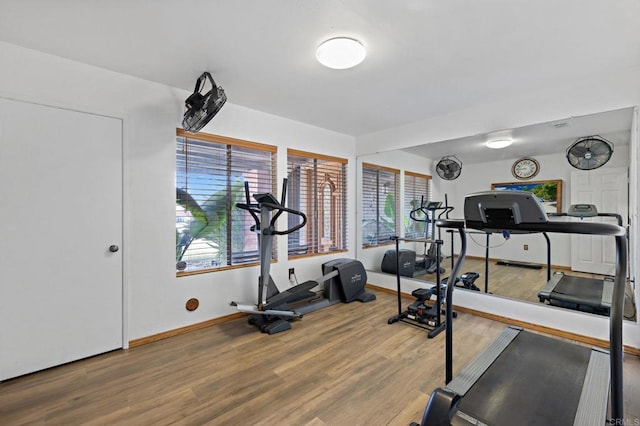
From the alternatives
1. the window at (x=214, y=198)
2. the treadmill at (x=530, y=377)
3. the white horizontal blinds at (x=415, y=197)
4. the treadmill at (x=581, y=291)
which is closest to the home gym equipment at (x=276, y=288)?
the window at (x=214, y=198)

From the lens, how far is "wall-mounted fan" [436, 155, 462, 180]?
3.68 meters

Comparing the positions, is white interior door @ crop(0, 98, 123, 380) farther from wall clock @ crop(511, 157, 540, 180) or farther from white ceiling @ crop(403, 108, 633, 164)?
wall clock @ crop(511, 157, 540, 180)

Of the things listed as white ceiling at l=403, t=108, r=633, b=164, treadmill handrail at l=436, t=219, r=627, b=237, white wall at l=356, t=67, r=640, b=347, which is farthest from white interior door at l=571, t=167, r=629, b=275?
treadmill handrail at l=436, t=219, r=627, b=237

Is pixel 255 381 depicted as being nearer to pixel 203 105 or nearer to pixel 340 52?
pixel 203 105

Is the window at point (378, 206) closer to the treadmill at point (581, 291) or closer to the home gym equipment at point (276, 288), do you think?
the home gym equipment at point (276, 288)

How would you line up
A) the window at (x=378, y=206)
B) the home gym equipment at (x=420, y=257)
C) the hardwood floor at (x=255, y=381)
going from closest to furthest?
the hardwood floor at (x=255, y=381) → the home gym equipment at (x=420, y=257) → the window at (x=378, y=206)

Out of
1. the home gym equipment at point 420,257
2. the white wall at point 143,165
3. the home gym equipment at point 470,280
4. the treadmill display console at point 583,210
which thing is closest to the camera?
the white wall at point 143,165

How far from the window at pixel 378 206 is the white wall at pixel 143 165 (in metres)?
2.35

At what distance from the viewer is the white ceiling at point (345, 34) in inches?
67.9

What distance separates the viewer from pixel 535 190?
3.06 meters

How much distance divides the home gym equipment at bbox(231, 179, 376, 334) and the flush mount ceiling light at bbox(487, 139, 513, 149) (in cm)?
227

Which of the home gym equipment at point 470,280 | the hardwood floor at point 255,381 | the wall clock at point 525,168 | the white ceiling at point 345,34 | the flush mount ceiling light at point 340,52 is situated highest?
the white ceiling at point 345,34

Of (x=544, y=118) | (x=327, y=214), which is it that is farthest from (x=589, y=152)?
(x=327, y=214)

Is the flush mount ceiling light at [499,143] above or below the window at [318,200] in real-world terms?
above
